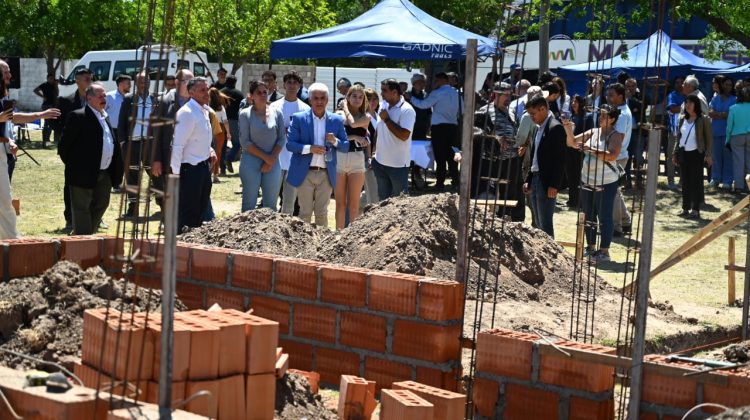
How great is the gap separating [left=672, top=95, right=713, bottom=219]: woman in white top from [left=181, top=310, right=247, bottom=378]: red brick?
13301mm

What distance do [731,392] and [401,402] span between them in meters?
1.42

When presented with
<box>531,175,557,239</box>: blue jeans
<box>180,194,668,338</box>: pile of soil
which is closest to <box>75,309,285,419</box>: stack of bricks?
<box>180,194,668,338</box>: pile of soil

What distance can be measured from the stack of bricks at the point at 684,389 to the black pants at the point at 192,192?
6598 mm

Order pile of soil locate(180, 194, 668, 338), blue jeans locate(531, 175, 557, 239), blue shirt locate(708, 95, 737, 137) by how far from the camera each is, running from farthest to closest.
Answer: blue shirt locate(708, 95, 737, 137) → blue jeans locate(531, 175, 557, 239) → pile of soil locate(180, 194, 668, 338)

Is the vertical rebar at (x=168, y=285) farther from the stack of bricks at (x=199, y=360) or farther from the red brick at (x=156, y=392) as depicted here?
the red brick at (x=156, y=392)

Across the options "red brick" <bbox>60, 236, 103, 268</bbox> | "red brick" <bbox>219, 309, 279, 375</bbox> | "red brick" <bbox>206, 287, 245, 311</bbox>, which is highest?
"red brick" <bbox>60, 236, 103, 268</bbox>

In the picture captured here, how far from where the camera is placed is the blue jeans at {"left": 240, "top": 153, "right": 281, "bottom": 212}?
1225 centimetres

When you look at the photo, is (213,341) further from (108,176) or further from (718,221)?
(108,176)

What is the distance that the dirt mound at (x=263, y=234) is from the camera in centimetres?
896

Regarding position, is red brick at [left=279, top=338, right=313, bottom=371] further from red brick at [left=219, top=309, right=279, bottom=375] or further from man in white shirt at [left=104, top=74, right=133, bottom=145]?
A: man in white shirt at [left=104, top=74, right=133, bottom=145]

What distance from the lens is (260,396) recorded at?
5027 mm

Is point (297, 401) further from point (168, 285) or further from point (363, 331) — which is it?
point (168, 285)

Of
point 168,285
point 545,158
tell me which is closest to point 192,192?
point 545,158

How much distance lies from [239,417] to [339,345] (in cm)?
151
